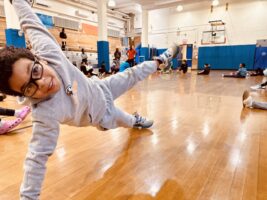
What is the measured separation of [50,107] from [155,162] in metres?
0.65

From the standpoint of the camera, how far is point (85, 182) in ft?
3.07

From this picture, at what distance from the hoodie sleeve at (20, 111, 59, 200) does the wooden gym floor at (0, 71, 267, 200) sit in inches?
6.2

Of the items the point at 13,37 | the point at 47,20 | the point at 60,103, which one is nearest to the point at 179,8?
the point at 47,20

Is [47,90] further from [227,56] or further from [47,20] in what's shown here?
[227,56]

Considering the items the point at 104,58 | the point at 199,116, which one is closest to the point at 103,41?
the point at 104,58

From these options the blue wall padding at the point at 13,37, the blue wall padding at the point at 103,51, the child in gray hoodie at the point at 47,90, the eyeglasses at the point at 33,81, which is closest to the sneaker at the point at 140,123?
the child in gray hoodie at the point at 47,90

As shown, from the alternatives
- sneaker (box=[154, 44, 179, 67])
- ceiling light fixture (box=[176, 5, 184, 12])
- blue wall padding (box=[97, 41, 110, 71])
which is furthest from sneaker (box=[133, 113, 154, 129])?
ceiling light fixture (box=[176, 5, 184, 12])

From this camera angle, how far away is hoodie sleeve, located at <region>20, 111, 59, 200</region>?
0.70m

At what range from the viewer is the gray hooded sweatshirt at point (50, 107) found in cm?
72

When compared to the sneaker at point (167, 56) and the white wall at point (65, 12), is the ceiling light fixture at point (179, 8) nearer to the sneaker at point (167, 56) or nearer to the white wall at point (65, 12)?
the white wall at point (65, 12)

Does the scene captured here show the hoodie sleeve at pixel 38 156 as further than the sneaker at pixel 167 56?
No

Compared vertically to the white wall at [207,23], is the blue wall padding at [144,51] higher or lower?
lower

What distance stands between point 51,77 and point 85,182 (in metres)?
0.52

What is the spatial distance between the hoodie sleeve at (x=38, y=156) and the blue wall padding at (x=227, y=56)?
1056 cm
